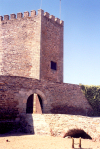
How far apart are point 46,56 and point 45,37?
1.70m

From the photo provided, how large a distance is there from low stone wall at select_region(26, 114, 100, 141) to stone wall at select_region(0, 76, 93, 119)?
1.47 meters

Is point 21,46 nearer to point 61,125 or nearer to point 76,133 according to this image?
point 61,125

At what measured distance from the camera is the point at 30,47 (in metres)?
13.8

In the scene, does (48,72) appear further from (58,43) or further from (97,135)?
(97,135)

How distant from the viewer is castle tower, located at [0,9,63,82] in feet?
44.3

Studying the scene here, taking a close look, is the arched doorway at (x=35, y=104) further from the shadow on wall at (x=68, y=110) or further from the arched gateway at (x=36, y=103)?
the shadow on wall at (x=68, y=110)

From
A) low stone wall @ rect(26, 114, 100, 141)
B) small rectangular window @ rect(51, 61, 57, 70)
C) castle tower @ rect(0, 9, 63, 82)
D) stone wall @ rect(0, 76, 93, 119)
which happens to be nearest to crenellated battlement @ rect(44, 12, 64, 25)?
castle tower @ rect(0, 9, 63, 82)

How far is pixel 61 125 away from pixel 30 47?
25.6ft

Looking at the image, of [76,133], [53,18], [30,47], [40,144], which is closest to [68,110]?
[76,133]

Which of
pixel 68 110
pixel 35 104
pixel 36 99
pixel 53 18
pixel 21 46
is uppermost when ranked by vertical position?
pixel 53 18

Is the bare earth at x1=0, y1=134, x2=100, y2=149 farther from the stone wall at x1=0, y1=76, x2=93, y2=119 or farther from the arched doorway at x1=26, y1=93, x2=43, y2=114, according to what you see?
the arched doorway at x1=26, y1=93, x2=43, y2=114

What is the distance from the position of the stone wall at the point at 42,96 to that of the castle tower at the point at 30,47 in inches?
84.0

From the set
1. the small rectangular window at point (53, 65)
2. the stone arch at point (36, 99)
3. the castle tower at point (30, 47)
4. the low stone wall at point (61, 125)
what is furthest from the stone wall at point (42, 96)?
the small rectangular window at point (53, 65)

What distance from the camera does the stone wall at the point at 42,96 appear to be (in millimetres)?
9366
